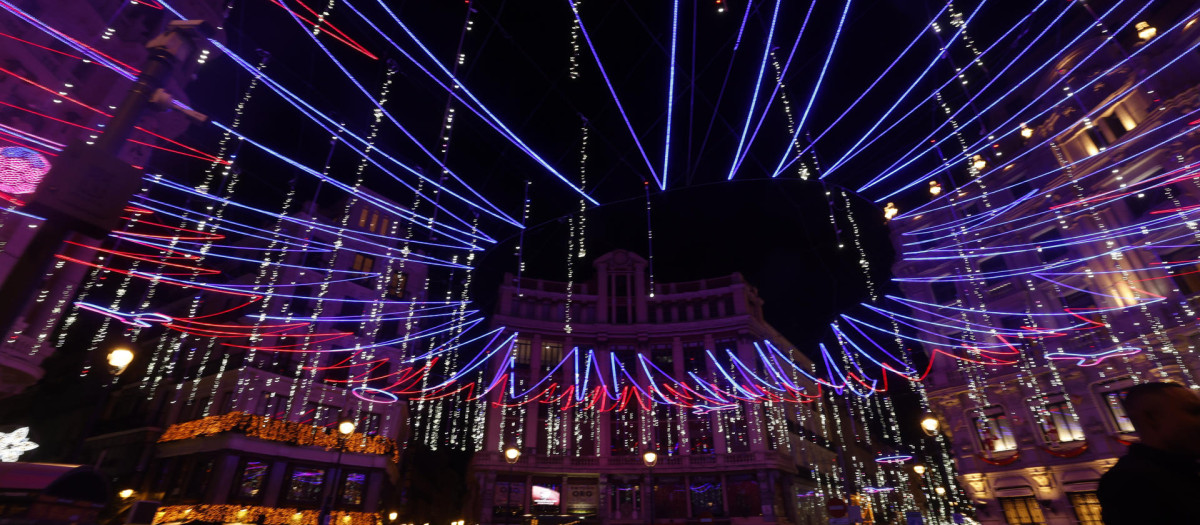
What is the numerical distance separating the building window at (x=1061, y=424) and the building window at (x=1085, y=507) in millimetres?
2302

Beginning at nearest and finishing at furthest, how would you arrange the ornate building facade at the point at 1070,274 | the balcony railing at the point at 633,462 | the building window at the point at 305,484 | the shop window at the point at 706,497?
the ornate building facade at the point at 1070,274 < the building window at the point at 305,484 < the balcony railing at the point at 633,462 < the shop window at the point at 706,497

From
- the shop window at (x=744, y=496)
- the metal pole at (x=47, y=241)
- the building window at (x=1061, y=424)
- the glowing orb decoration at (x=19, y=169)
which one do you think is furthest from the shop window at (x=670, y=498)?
the metal pole at (x=47, y=241)

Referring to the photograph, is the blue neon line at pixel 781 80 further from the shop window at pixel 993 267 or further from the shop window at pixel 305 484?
the shop window at pixel 305 484

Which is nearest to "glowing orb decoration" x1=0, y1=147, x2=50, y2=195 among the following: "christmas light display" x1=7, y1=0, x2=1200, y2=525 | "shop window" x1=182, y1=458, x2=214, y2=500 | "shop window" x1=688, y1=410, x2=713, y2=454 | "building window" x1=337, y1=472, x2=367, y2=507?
"christmas light display" x1=7, y1=0, x2=1200, y2=525

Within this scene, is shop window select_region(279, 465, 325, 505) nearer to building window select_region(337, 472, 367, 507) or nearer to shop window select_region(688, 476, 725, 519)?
building window select_region(337, 472, 367, 507)

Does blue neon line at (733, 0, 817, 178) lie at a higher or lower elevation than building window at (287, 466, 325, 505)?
higher

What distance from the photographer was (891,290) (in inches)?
1215

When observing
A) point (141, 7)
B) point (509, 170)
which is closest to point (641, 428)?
point (509, 170)

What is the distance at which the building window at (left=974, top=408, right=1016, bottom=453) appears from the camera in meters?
24.4

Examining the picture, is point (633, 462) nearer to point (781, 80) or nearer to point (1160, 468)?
point (781, 80)

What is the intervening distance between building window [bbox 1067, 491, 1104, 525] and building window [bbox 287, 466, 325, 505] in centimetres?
3570

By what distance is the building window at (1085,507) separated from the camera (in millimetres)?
20906

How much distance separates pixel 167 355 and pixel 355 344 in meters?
11.2

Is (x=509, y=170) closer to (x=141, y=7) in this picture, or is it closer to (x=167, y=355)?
(x=141, y=7)
